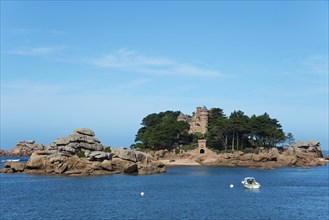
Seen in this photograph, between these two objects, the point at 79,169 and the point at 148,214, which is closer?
the point at 148,214

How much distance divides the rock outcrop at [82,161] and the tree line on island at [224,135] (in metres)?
46.0

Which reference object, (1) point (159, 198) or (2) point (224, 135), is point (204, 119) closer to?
(2) point (224, 135)

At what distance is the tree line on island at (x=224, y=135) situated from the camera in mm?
163125

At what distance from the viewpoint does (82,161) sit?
11012 centimetres

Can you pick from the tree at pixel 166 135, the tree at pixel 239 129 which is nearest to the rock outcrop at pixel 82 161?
the tree at pixel 166 135

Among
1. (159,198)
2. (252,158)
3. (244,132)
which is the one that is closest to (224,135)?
(244,132)

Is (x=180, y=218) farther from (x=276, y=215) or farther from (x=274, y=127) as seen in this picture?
(x=274, y=127)

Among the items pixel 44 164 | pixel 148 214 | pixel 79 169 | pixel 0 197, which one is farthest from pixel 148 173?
pixel 148 214

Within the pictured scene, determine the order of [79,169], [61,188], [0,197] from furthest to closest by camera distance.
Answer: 1. [79,169]
2. [61,188]
3. [0,197]

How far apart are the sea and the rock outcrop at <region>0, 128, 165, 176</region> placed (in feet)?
20.7

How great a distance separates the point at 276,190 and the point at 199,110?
3870 inches

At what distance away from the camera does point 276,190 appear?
83812mm

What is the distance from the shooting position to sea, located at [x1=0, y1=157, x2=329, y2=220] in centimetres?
5891

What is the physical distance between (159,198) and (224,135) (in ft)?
332
